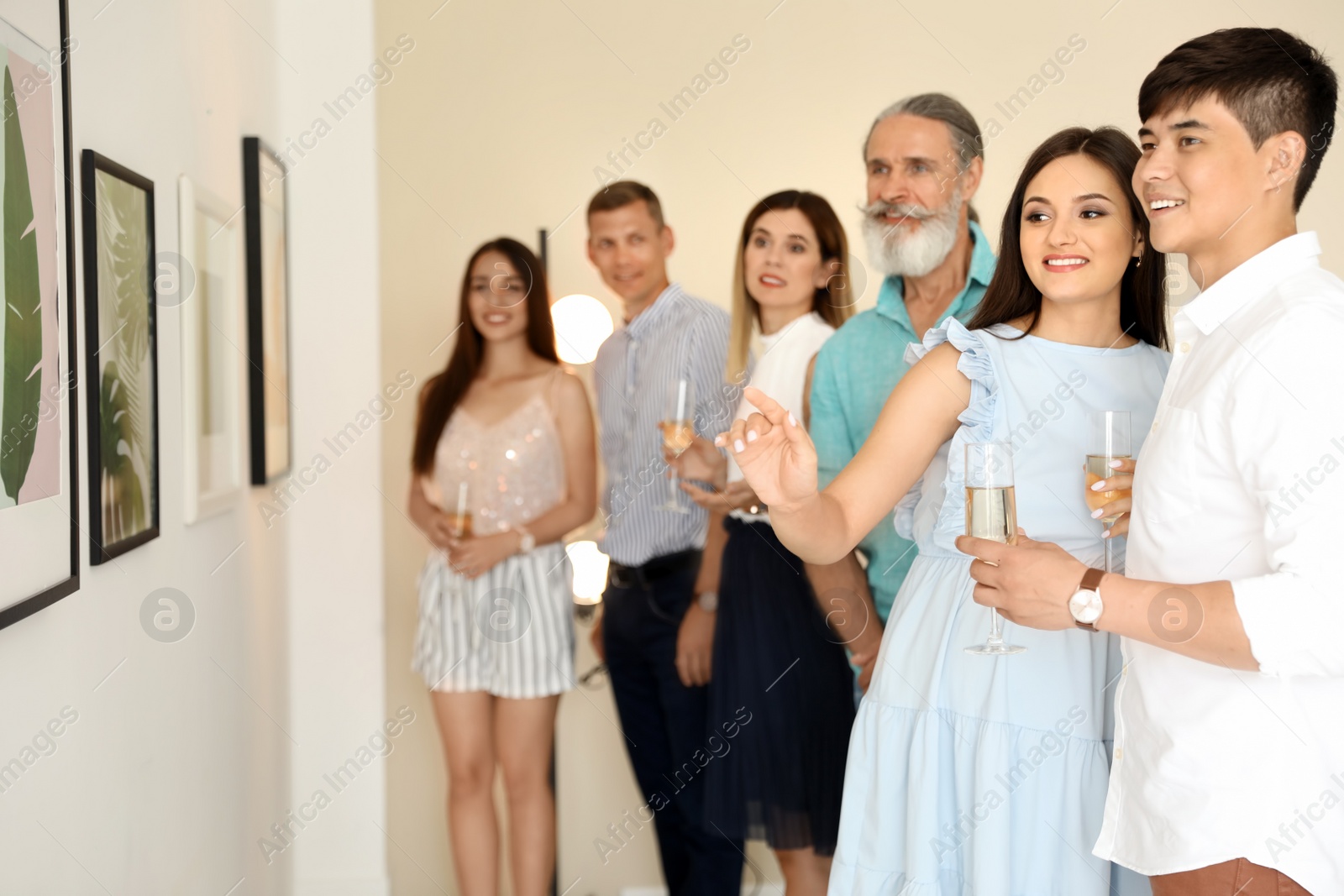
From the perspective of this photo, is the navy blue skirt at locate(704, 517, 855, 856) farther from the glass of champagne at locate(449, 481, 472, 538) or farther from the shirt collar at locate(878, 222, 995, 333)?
the glass of champagne at locate(449, 481, 472, 538)

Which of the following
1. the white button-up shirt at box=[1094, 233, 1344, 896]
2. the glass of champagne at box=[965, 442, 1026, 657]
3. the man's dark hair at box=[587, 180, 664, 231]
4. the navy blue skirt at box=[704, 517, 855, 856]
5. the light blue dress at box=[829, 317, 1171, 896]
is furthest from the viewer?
the man's dark hair at box=[587, 180, 664, 231]

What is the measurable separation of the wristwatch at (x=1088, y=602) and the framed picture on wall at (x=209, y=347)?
Result: 1716 millimetres

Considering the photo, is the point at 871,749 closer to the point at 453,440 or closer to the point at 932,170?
the point at 932,170

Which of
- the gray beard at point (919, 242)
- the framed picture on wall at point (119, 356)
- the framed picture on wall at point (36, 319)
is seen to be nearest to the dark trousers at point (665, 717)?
the gray beard at point (919, 242)

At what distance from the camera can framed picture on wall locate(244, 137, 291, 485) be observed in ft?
8.94

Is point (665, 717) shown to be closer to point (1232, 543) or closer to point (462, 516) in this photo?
point (462, 516)

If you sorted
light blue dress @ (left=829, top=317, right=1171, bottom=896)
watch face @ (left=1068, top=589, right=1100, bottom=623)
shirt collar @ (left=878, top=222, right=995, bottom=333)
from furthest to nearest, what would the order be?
shirt collar @ (left=878, top=222, right=995, bottom=333), light blue dress @ (left=829, top=317, right=1171, bottom=896), watch face @ (left=1068, top=589, right=1100, bottom=623)

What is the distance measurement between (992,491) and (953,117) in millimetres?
1183

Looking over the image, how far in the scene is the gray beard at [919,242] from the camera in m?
2.21

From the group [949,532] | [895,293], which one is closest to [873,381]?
[895,293]

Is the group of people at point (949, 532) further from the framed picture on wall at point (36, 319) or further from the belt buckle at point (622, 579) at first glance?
the framed picture on wall at point (36, 319)

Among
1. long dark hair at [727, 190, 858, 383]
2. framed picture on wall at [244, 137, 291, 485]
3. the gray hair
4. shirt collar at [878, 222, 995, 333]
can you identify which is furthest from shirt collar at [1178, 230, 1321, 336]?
framed picture on wall at [244, 137, 291, 485]

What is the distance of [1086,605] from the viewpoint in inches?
48.8

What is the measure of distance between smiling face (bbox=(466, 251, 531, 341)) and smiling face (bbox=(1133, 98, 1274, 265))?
72.8 inches
